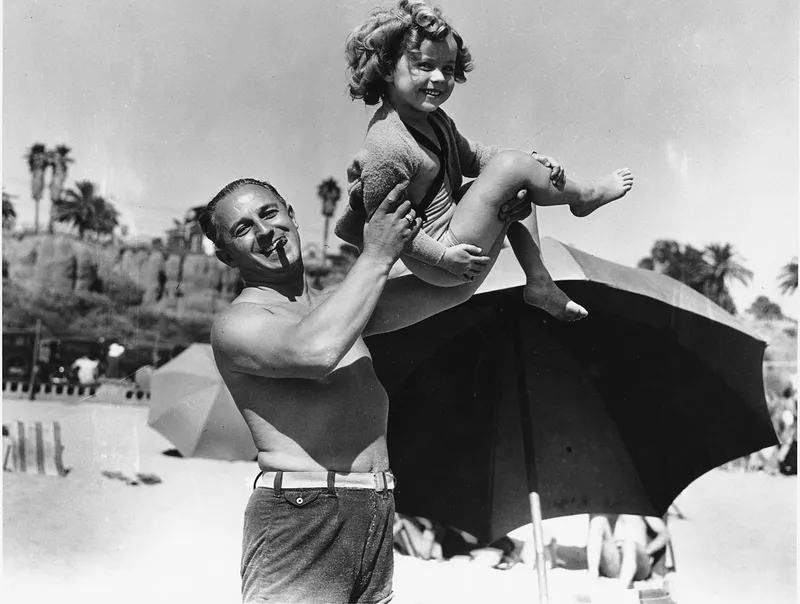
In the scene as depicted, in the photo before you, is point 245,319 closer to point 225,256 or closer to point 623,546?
point 225,256

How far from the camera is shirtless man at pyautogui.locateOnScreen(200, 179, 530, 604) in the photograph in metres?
2.27

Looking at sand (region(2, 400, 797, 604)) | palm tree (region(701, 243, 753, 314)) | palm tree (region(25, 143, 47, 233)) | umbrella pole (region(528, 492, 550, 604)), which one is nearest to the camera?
umbrella pole (region(528, 492, 550, 604))

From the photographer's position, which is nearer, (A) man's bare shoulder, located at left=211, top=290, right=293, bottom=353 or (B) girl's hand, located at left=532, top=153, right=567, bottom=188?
(A) man's bare shoulder, located at left=211, top=290, right=293, bottom=353

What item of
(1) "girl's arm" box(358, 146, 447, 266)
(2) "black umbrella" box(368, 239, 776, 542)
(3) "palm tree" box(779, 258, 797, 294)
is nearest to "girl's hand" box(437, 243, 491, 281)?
(1) "girl's arm" box(358, 146, 447, 266)

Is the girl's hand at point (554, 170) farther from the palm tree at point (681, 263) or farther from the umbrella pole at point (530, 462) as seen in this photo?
the palm tree at point (681, 263)

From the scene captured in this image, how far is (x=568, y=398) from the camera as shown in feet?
15.5

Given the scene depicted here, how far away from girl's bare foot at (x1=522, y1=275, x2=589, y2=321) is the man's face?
0.78 metres

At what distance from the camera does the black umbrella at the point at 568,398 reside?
4.10 m

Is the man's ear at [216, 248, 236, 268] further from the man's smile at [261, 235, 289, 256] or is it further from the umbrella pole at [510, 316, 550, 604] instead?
the umbrella pole at [510, 316, 550, 604]

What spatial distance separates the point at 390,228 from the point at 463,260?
0.89ft

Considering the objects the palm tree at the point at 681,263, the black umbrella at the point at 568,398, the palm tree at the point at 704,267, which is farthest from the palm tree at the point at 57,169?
the palm tree at the point at 704,267

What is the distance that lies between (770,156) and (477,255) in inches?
224

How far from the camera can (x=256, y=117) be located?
20.2 feet

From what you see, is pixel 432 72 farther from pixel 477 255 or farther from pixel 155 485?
pixel 155 485
